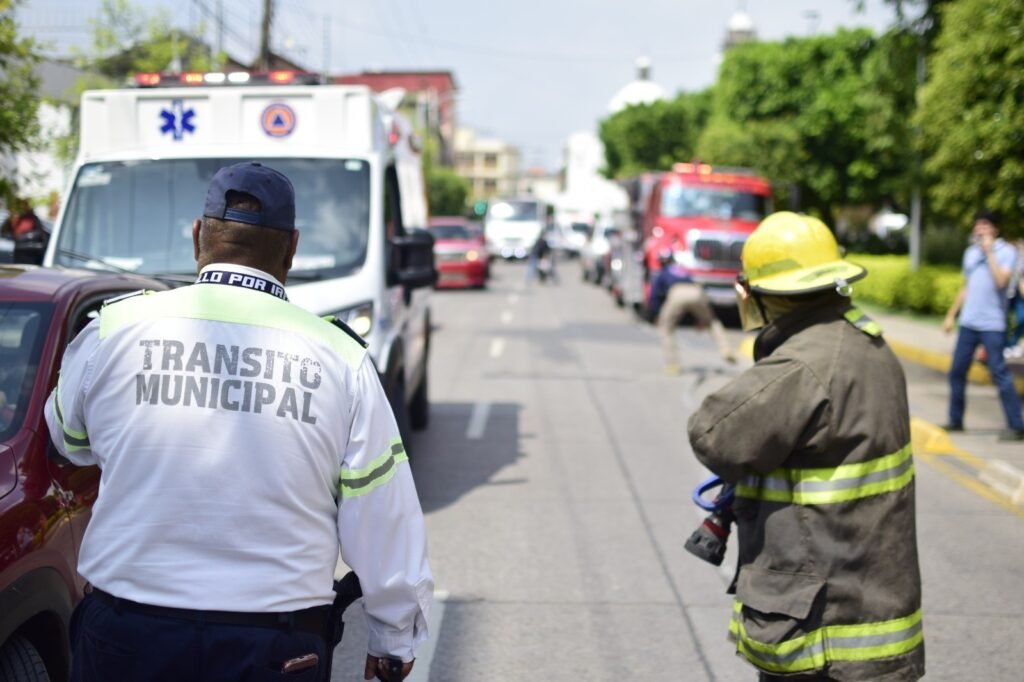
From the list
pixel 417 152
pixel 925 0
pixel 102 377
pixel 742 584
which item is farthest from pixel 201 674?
pixel 925 0

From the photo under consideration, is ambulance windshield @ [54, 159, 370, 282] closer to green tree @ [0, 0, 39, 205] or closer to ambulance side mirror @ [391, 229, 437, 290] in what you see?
ambulance side mirror @ [391, 229, 437, 290]

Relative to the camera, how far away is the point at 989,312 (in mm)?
10133

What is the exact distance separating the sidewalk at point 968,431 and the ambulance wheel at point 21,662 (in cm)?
680

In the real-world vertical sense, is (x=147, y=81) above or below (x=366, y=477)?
above

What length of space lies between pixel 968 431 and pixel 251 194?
32.0 feet

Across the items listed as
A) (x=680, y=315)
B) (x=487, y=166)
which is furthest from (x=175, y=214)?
(x=487, y=166)

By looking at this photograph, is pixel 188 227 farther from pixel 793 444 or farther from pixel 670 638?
pixel 793 444

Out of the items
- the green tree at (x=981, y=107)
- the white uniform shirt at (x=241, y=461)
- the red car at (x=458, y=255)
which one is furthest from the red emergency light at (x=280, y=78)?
the red car at (x=458, y=255)

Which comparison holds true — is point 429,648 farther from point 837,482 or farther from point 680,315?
point 680,315

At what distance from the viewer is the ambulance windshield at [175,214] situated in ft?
24.9

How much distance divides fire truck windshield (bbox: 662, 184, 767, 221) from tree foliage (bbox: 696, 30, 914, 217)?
1095 centimetres

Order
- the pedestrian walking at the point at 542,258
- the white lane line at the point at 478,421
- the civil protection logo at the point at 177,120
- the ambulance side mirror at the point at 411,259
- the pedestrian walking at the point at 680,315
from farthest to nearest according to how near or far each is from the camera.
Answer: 1. the pedestrian walking at the point at 542,258
2. the pedestrian walking at the point at 680,315
3. the white lane line at the point at 478,421
4. the civil protection logo at the point at 177,120
5. the ambulance side mirror at the point at 411,259

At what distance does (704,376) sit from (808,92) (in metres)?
28.6

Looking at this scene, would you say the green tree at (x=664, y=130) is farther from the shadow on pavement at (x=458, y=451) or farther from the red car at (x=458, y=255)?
the shadow on pavement at (x=458, y=451)
